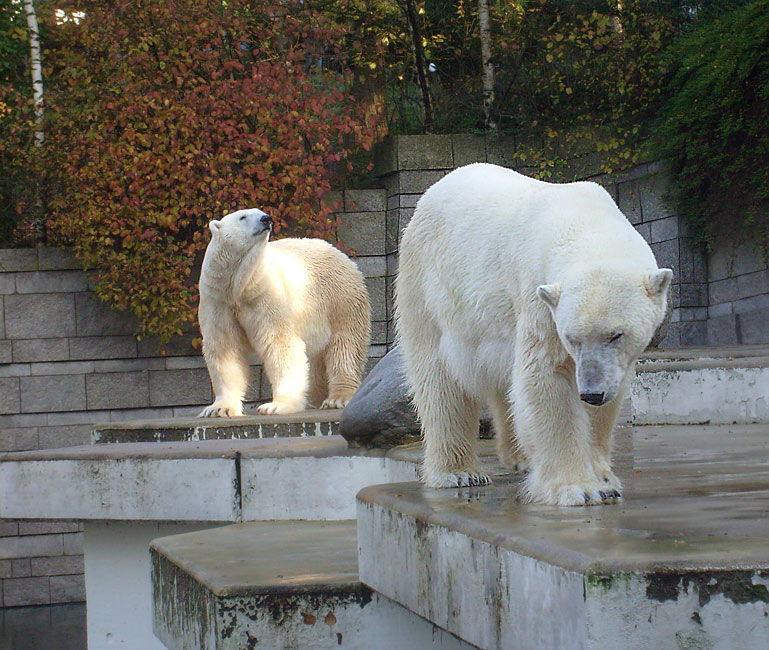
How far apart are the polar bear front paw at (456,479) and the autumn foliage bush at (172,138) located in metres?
5.77

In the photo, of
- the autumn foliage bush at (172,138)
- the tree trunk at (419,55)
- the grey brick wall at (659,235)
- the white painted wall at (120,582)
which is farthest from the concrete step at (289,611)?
the tree trunk at (419,55)

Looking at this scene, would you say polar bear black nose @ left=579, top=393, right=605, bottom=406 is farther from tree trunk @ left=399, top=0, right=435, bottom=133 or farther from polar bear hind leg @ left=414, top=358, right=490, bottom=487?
tree trunk @ left=399, top=0, right=435, bottom=133

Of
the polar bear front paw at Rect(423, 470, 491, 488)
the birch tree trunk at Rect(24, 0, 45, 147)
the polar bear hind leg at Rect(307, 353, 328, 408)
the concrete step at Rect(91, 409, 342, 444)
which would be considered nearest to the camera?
the polar bear front paw at Rect(423, 470, 491, 488)

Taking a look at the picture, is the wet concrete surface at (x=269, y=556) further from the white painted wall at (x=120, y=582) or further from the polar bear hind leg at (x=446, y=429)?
the white painted wall at (x=120, y=582)

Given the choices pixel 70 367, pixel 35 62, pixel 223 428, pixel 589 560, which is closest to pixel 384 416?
pixel 223 428

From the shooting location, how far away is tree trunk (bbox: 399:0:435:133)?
9.69 metres

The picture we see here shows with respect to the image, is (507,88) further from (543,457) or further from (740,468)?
(543,457)

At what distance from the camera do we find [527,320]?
2.79 metres

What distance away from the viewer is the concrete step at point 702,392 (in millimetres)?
5078

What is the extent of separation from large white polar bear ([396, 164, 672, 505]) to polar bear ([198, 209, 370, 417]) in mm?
2979

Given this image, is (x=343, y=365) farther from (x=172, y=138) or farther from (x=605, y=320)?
(x=605, y=320)

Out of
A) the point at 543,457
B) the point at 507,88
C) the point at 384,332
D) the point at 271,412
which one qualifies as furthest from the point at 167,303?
the point at 543,457

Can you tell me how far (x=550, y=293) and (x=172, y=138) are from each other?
6.79 metres

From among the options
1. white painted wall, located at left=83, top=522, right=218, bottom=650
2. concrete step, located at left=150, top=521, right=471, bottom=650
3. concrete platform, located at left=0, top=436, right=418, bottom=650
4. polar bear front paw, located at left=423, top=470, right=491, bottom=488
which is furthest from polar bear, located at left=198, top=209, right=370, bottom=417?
polar bear front paw, located at left=423, top=470, right=491, bottom=488
